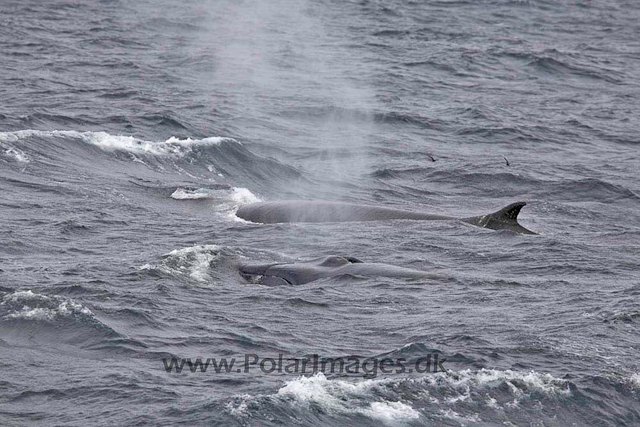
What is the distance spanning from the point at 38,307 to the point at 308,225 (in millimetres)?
11153

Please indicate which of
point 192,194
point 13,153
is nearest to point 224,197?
point 192,194

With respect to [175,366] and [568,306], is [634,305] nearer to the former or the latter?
[568,306]

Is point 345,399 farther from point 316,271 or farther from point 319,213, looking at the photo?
point 319,213

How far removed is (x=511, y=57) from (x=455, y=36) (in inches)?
258

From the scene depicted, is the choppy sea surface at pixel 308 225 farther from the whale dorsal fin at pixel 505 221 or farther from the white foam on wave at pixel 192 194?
the whale dorsal fin at pixel 505 221

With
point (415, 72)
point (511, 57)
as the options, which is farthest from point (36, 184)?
point (511, 57)

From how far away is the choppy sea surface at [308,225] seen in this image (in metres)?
20.1

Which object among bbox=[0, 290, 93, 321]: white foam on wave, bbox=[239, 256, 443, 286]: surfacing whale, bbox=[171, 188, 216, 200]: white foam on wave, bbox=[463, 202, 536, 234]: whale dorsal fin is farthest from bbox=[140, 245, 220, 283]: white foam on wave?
bbox=[463, 202, 536, 234]: whale dorsal fin

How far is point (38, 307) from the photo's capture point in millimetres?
22938

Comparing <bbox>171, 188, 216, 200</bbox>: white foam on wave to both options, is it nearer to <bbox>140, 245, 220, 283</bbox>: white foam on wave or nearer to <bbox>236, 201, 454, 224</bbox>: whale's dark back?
<bbox>236, 201, 454, 224</bbox>: whale's dark back

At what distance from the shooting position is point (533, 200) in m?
38.0

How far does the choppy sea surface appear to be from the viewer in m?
20.1

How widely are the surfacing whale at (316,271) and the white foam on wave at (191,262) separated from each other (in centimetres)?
84

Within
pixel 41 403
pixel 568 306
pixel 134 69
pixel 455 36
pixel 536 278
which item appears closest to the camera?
pixel 41 403
